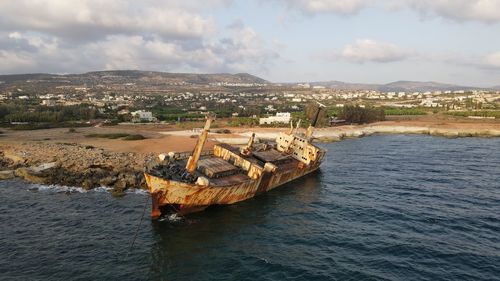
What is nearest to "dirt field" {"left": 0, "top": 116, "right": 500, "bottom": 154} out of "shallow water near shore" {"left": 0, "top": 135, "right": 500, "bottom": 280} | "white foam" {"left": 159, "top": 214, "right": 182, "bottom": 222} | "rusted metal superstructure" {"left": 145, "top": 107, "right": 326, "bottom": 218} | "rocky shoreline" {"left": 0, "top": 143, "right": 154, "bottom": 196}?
"rocky shoreline" {"left": 0, "top": 143, "right": 154, "bottom": 196}

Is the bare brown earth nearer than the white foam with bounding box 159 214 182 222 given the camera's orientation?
No

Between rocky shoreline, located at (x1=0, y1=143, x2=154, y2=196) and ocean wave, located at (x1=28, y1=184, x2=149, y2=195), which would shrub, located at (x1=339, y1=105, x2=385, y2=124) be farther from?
ocean wave, located at (x1=28, y1=184, x2=149, y2=195)

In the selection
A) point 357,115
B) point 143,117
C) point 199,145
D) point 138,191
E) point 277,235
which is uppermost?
point 199,145

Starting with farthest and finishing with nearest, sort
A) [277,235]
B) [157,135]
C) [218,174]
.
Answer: [157,135] < [218,174] < [277,235]

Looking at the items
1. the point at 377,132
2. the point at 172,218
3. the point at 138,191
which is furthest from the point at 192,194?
the point at 377,132

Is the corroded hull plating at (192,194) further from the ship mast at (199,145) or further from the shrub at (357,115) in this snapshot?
the shrub at (357,115)

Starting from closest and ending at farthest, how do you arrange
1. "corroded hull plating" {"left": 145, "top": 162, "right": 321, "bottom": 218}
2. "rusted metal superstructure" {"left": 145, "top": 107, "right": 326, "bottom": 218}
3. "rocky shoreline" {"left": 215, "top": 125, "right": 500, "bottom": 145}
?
"corroded hull plating" {"left": 145, "top": 162, "right": 321, "bottom": 218}
"rusted metal superstructure" {"left": 145, "top": 107, "right": 326, "bottom": 218}
"rocky shoreline" {"left": 215, "top": 125, "right": 500, "bottom": 145}

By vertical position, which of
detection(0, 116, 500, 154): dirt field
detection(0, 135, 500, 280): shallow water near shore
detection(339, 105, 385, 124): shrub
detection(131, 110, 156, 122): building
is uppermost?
detection(339, 105, 385, 124): shrub

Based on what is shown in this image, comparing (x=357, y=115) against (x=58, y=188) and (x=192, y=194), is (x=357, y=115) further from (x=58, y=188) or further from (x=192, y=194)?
(x=192, y=194)

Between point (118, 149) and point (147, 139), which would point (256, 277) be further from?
point (147, 139)

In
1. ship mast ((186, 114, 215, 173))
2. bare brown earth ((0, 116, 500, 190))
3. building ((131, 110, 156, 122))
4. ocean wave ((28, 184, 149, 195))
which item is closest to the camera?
ship mast ((186, 114, 215, 173))
